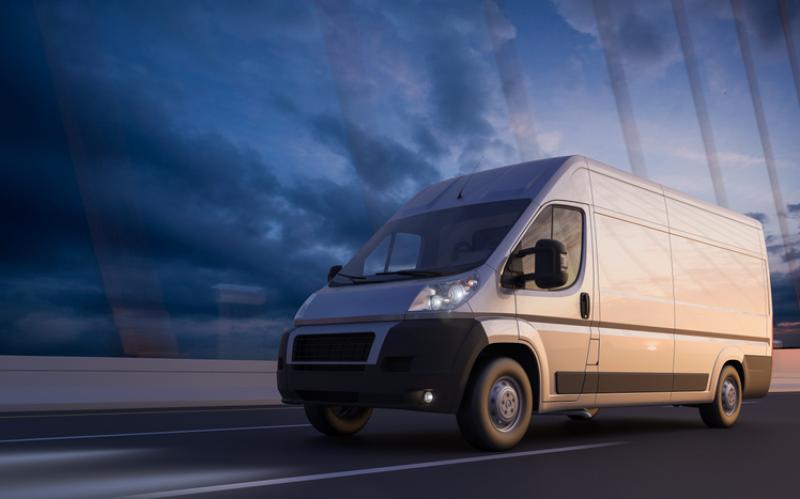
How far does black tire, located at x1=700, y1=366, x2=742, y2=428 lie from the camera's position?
1053 centimetres

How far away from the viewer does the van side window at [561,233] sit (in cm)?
779

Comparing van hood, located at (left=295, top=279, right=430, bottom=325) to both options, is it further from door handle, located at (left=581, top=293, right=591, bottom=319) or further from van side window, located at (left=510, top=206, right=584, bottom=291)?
door handle, located at (left=581, top=293, right=591, bottom=319)

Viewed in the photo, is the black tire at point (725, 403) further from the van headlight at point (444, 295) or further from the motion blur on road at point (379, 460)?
the van headlight at point (444, 295)

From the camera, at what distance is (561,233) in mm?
8180

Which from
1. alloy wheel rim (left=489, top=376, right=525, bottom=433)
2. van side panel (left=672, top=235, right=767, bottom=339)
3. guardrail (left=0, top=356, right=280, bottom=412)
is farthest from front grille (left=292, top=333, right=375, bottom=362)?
guardrail (left=0, top=356, right=280, bottom=412)

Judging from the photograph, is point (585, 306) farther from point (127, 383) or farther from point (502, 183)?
point (127, 383)

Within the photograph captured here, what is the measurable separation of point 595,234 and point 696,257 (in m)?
2.40

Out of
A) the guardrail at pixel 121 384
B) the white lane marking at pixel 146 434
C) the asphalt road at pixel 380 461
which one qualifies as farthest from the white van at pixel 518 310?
the guardrail at pixel 121 384

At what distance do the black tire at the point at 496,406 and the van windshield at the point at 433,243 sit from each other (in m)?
0.94

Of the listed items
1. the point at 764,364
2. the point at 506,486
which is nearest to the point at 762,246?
the point at 764,364

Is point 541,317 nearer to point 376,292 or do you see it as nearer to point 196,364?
point 376,292

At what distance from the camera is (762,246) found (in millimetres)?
12312

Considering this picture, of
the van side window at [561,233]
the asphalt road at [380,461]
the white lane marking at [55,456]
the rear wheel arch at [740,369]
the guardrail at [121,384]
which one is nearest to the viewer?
the asphalt road at [380,461]

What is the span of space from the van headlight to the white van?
0.04 ft
